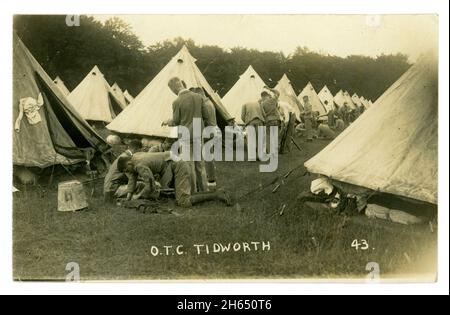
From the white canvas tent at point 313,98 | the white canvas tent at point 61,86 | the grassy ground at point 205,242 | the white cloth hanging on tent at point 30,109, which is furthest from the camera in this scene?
the white canvas tent at point 313,98

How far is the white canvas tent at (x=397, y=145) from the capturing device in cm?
628

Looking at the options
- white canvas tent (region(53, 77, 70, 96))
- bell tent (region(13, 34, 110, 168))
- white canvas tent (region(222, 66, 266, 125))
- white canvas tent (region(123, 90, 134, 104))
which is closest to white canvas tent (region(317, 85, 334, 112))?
white canvas tent (region(222, 66, 266, 125))

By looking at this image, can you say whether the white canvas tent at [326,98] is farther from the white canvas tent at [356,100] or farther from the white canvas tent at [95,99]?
the white canvas tent at [95,99]

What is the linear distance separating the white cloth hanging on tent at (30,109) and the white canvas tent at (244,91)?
2.39 meters

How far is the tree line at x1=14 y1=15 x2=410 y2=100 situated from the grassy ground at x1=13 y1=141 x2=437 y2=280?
5.45ft

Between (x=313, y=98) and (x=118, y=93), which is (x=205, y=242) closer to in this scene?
(x=118, y=93)

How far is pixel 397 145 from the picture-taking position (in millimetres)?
6398

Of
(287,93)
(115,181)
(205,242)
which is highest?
(287,93)

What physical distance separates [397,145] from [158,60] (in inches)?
127

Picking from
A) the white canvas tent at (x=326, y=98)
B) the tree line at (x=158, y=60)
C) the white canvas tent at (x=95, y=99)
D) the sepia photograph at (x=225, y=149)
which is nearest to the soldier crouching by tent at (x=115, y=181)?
the sepia photograph at (x=225, y=149)

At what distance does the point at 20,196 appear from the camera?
654 cm

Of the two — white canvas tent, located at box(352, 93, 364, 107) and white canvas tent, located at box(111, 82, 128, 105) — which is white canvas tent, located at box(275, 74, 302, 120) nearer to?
white canvas tent, located at box(352, 93, 364, 107)

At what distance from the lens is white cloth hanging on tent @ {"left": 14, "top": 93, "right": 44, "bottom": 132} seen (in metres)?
6.50

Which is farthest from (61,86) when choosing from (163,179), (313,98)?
(313,98)
